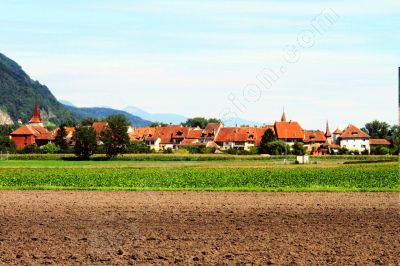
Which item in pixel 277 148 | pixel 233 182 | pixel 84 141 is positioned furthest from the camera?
pixel 277 148

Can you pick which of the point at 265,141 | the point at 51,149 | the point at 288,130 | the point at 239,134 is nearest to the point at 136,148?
the point at 51,149

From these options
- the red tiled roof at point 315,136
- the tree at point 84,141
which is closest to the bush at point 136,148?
the tree at point 84,141

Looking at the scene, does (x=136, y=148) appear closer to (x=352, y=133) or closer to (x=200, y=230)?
(x=352, y=133)

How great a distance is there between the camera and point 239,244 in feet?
60.3

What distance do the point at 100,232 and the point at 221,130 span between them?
14642 centimetres

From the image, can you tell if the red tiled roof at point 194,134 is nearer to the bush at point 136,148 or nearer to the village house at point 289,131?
the village house at point 289,131

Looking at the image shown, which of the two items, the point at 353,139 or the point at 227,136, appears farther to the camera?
the point at 353,139

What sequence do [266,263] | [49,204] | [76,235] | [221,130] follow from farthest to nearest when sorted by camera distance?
[221,130] → [49,204] → [76,235] → [266,263]

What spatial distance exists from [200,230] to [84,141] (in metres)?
94.2

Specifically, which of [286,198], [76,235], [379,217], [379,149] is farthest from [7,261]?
[379,149]

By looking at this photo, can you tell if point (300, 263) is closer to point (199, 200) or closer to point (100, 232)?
point (100, 232)

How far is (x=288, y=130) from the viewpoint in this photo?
520 ft

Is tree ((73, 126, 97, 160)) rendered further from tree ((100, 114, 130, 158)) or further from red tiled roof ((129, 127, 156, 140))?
red tiled roof ((129, 127, 156, 140))

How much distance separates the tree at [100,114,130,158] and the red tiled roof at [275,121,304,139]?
170 feet
